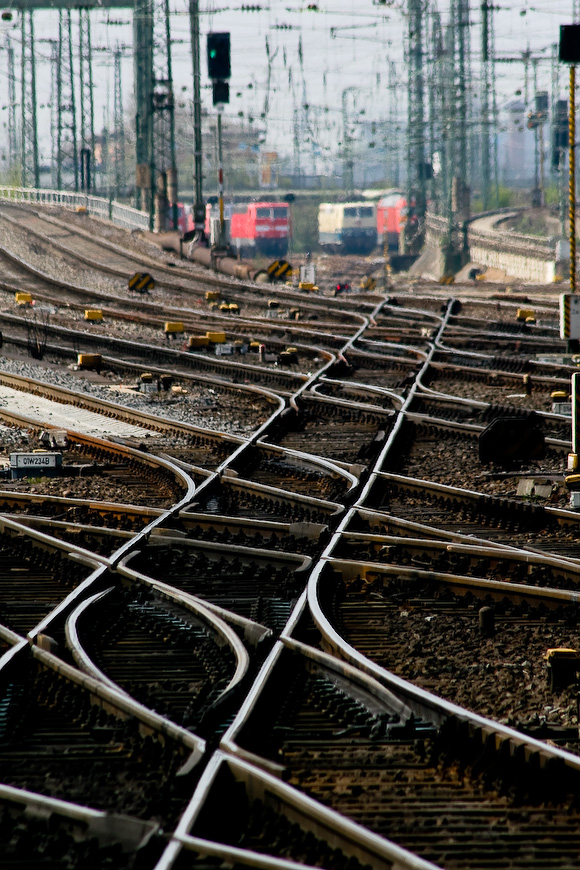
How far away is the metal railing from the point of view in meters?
40.0

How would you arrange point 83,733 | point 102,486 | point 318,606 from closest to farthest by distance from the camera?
point 83,733 < point 318,606 < point 102,486

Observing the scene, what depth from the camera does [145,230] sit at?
3791 centimetres

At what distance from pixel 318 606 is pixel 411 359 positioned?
1124 centimetres

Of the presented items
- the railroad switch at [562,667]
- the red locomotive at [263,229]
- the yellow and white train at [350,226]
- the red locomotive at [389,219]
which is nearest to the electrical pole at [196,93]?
the railroad switch at [562,667]

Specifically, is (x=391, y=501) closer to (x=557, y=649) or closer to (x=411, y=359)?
(x=557, y=649)

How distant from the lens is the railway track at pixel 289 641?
152 inches

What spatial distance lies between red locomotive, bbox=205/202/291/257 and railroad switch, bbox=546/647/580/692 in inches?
2562

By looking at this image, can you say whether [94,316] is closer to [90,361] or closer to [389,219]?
[90,361]

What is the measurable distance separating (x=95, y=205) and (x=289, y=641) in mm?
40829

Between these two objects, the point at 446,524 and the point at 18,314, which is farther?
the point at 18,314

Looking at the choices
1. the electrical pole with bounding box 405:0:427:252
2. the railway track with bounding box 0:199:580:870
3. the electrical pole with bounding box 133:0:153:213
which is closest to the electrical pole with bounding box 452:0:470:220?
Answer: the electrical pole with bounding box 405:0:427:252

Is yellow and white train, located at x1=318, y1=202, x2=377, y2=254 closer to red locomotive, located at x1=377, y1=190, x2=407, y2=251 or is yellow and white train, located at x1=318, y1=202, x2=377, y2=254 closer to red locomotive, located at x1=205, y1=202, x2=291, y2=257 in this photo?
red locomotive, located at x1=377, y1=190, x2=407, y2=251

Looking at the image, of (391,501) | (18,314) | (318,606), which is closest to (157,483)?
(391,501)

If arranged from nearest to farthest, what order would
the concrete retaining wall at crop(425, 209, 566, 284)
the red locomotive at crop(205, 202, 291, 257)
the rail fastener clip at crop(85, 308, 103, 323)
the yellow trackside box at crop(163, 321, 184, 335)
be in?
1. the yellow trackside box at crop(163, 321, 184, 335)
2. the rail fastener clip at crop(85, 308, 103, 323)
3. the concrete retaining wall at crop(425, 209, 566, 284)
4. the red locomotive at crop(205, 202, 291, 257)
